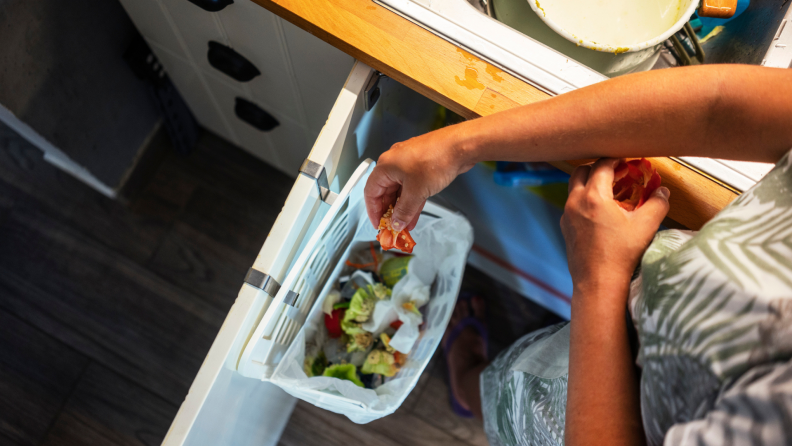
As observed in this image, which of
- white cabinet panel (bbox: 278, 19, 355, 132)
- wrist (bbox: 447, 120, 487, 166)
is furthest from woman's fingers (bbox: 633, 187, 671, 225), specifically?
white cabinet panel (bbox: 278, 19, 355, 132)

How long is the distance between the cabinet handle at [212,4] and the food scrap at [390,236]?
327 mm

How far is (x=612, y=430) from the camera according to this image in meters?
0.34

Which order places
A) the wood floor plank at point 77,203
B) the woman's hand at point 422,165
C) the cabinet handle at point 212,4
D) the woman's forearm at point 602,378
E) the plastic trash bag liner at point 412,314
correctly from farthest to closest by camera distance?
the wood floor plank at point 77,203 → the plastic trash bag liner at point 412,314 → the cabinet handle at point 212,4 → the woman's hand at point 422,165 → the woman's forearm at point 602,378

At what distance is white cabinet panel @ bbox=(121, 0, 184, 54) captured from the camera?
2.26 ft

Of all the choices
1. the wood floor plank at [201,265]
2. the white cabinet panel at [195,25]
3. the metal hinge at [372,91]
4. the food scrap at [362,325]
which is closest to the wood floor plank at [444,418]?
the food scrap at [362,325]

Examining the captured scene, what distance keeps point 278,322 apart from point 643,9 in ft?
1.98

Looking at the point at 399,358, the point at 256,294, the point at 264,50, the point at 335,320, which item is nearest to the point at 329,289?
the point at 335,320

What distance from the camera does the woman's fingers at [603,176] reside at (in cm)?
41

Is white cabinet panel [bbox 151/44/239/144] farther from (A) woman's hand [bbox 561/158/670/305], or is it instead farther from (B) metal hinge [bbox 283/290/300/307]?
(A) woman's hand [bbox 561/158/670/305]

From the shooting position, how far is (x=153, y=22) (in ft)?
2.41

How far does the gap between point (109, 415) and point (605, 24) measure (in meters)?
1.24

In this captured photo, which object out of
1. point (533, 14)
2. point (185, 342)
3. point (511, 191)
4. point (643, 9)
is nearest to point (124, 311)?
point (185, 342)

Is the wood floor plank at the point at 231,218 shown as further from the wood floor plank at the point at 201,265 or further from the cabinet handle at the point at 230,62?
the cabinet handle at the point at 230,62

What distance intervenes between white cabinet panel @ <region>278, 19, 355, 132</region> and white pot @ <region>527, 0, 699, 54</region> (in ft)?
0.79
